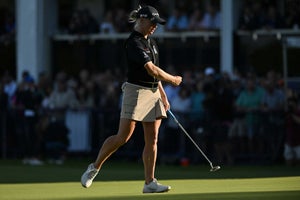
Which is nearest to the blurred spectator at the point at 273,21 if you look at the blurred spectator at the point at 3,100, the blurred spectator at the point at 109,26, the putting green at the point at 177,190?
the blurred spectator at the point at 109,26

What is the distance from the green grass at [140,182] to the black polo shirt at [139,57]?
1.51m

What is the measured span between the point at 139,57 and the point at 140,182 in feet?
12.7

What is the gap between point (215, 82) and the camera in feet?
76.1

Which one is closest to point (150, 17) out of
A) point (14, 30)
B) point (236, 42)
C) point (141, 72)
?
point (141, 72)

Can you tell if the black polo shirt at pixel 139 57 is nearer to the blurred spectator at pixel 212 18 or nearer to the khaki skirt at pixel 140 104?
the khaki skirt at pixel 140 104

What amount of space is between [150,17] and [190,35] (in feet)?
52.4

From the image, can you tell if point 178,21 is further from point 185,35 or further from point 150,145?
point 150,145

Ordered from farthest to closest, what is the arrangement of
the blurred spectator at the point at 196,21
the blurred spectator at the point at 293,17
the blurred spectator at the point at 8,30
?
the blurred spectator at the point at 8,30
the blurred spectator at the point at 196,21
the blurred spectator at the point at 293,17

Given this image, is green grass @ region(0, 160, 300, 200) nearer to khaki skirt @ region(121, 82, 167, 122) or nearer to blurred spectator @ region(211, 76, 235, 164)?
blurred spectator @ region(211, 76, 235, 164)

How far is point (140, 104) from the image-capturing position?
41.2 feet

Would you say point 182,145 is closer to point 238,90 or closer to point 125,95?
point 238,90

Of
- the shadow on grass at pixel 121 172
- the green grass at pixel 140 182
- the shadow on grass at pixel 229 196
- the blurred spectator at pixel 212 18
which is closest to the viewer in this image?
the shadow on grass at pixel 229 196

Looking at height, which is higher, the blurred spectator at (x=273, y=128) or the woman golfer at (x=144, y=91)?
the woman golfer at (x=144, y=91)

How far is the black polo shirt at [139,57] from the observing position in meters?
12.4
